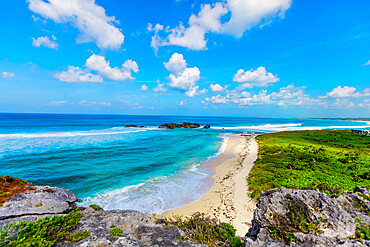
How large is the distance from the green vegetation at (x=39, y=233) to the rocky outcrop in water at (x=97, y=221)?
0.85ft

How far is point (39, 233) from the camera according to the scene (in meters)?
5.95

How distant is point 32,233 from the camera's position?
238 inches

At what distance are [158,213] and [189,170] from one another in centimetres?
1009

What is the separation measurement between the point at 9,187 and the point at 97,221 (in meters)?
6.68

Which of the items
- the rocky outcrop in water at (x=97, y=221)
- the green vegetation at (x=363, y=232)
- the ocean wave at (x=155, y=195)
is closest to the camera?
the green vegetation at (x=363, y=232)

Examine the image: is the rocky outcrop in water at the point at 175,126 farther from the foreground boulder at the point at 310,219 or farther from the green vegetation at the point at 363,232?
the green vegetation at the point at 363,232

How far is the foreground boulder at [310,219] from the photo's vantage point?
16.9ft

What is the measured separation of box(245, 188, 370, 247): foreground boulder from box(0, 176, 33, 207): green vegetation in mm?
12335

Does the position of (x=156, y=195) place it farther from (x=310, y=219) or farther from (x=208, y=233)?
(x=310, y=219)

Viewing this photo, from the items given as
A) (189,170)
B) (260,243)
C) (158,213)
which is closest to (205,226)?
(260,243)

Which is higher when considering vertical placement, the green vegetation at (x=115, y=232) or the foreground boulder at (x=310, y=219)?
the foreground boulder at (x=310, y=219)

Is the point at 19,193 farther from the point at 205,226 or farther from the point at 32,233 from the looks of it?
the point at 205,226

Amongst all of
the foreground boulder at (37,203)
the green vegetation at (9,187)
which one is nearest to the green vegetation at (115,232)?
the foreground boulder at (37,203)

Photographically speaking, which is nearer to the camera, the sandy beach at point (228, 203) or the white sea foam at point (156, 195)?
the sandy beach at point (228, 203)
